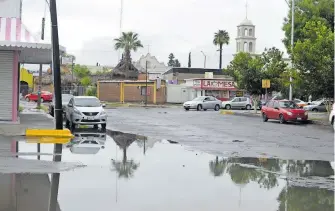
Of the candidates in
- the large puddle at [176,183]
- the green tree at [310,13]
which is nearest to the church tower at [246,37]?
the green tree at [310,13]

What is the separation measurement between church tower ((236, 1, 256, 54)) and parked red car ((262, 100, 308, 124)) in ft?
186

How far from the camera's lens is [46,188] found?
955cm

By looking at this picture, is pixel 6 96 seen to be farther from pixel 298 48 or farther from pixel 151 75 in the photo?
pixel 151 75

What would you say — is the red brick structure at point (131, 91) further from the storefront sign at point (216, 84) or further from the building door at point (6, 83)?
the building door at point (6, 83)

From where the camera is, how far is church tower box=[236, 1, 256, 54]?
298ft

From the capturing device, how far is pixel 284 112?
3278 centimetres

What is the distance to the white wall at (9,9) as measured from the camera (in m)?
22.0

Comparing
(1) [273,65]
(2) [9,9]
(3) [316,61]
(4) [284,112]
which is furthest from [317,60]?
(2) [9,9]

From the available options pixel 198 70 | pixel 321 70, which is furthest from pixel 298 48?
pixel 198 70

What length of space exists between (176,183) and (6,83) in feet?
41.7

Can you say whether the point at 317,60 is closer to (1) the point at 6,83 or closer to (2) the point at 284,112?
(2) the point at 284,112

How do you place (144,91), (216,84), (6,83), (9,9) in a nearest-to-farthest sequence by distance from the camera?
1. (6,83)
2. (9,9)
3. (216,84)
4. (144,91)

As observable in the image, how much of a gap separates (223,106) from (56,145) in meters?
41.6

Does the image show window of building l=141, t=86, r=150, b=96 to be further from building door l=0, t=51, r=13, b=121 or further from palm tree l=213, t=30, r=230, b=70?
building door l=0, t=51, r=13, b=121
